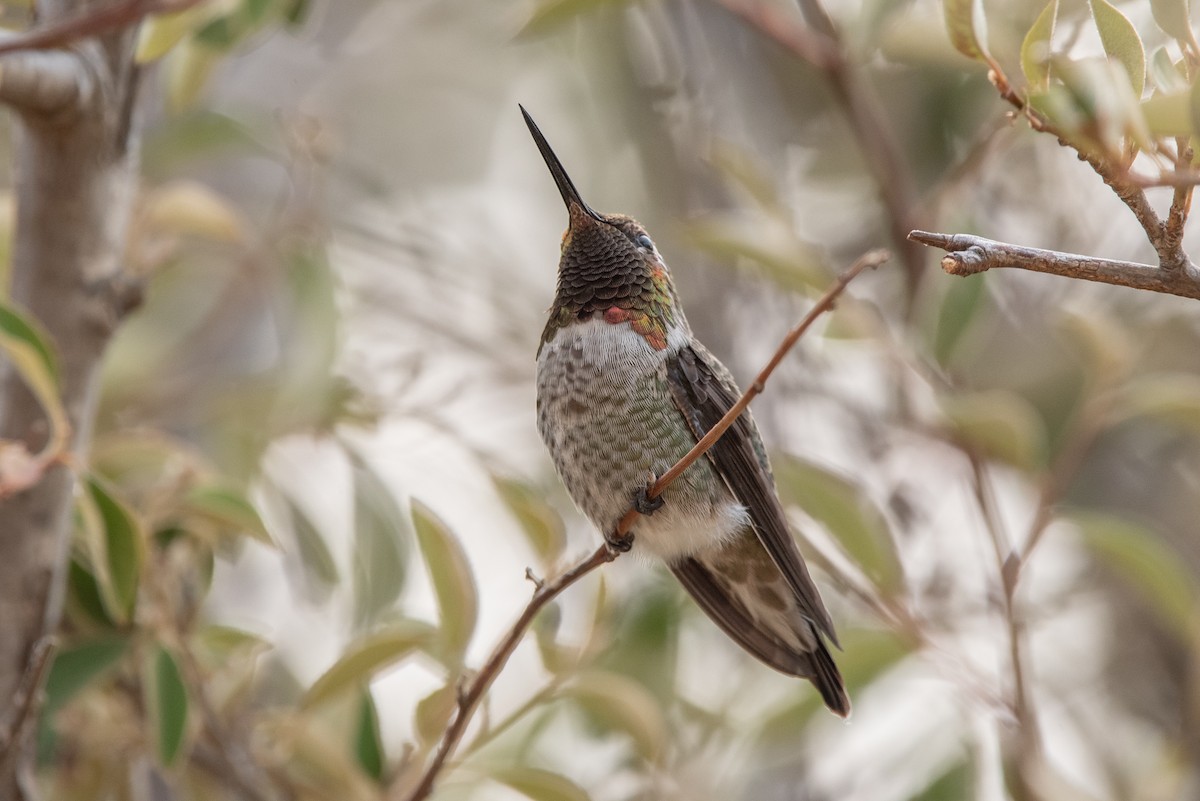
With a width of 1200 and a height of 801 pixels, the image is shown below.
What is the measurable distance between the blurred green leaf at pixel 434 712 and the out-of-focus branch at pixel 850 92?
1522 mm

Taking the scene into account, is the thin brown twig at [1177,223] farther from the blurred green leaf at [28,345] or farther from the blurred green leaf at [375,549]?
the blurred green leaf at [375,549]

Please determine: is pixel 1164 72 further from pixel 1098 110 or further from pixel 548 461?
pixel 548 461

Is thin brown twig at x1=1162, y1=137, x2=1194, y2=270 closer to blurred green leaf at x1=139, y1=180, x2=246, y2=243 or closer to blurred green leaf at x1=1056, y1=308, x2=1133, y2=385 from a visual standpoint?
blurred green leaf at x1=1056, y1=308, x2=1133, y2=385

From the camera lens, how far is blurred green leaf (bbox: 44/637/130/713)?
2127 millimetres

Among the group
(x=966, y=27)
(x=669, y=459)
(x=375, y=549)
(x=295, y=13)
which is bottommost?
(x=375, y=549)

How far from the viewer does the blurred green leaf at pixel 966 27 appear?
1.55 metres

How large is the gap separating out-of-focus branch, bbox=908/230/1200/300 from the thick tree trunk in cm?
152

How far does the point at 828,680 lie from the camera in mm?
2598

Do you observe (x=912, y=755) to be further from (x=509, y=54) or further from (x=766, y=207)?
(x=509, y=54)

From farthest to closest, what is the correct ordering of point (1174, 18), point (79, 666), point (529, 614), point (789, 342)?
point (79, 666), point (529, 614), point (789, 342), point (1174, 18)

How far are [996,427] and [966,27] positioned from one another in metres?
1.03

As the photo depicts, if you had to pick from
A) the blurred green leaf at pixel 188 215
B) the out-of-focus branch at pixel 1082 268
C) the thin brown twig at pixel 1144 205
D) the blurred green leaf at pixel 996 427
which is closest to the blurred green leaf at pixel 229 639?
the blurred green leaf at pixel 188 215

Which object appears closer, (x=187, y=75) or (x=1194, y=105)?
(x=1194, y=105)

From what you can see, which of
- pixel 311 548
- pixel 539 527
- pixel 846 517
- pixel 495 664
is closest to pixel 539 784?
pixel 539 527
